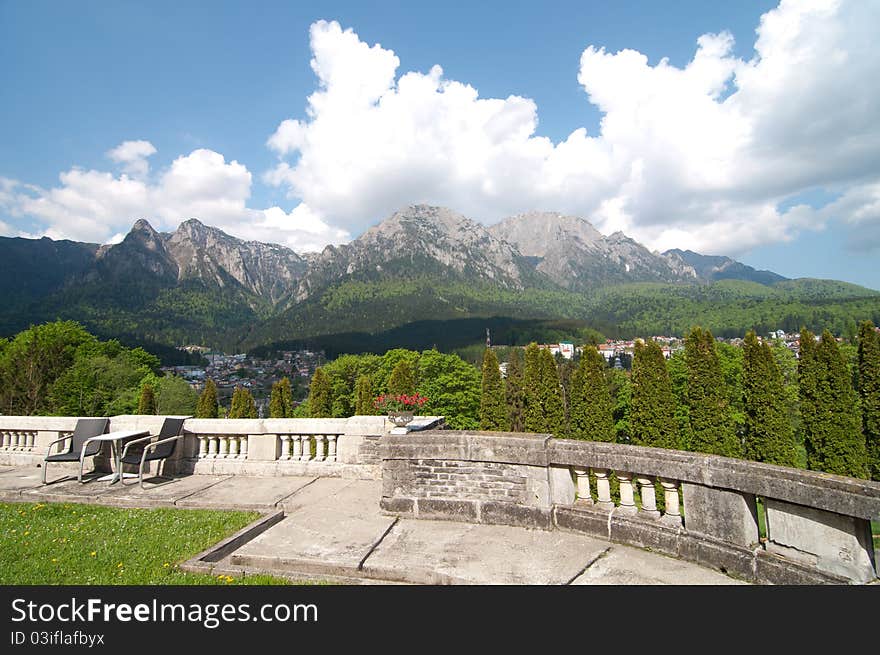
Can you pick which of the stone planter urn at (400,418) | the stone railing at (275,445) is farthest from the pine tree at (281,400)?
the stone planter urn at (400,418)

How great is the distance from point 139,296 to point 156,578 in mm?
221327

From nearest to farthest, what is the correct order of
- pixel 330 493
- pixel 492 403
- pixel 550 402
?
pixel 330 493
pixel 550 402
pixel 492 403

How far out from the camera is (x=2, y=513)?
607 centimetres

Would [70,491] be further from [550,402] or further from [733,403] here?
[733,403]

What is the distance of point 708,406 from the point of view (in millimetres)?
27781

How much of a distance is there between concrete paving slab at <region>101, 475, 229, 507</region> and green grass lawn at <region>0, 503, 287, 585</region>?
0.18 meters

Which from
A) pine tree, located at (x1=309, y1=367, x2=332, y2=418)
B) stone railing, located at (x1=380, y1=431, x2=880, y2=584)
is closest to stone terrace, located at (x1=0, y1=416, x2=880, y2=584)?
stone railing, located at (x1=380, y1=431, x2=880, y2=584)

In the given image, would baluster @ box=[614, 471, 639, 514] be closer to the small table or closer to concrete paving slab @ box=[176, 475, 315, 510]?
concrete paving slab @ box=[176, 475, 315, 510]

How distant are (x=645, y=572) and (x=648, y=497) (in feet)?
2.89

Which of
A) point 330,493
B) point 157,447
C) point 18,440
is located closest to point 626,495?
point 330,493

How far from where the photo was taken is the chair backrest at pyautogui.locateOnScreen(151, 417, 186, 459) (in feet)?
25.7

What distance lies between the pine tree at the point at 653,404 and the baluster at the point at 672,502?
25466mm
